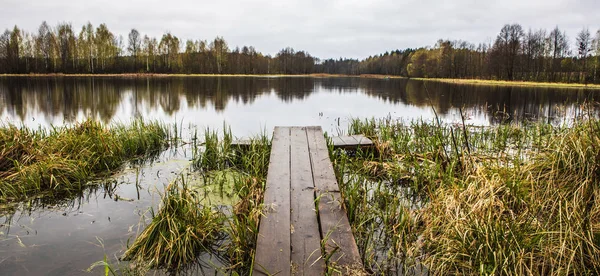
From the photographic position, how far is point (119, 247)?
3.88 meters

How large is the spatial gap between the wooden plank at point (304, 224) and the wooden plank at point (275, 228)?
66 mm

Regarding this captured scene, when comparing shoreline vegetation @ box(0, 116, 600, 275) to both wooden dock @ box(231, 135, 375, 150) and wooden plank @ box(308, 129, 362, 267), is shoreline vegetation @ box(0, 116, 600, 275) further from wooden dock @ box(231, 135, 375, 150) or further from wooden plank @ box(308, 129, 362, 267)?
wooden dock @ box(231, 135, 375, 150)

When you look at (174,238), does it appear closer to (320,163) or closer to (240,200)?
(240,200)

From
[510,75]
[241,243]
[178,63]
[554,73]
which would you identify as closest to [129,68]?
[178,63]

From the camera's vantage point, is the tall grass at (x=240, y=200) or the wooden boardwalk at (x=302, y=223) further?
the tall grass at (x=240, y=200)

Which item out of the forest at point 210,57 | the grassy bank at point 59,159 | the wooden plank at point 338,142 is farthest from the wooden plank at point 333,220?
the forest at point 210,57

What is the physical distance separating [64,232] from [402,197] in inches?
176

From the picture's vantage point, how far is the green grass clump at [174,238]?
352 centimetres

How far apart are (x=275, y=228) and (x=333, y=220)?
0.61 m

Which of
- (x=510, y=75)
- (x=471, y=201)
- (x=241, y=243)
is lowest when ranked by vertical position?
(x=241, y=243)

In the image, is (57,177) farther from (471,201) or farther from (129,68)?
(129,68)

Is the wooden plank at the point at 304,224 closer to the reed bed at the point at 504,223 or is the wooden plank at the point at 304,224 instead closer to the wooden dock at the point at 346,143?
the reed bed at the point at 504,223

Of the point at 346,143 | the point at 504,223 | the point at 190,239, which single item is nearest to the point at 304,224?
the point at 190,239

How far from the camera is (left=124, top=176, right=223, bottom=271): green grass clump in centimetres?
352
